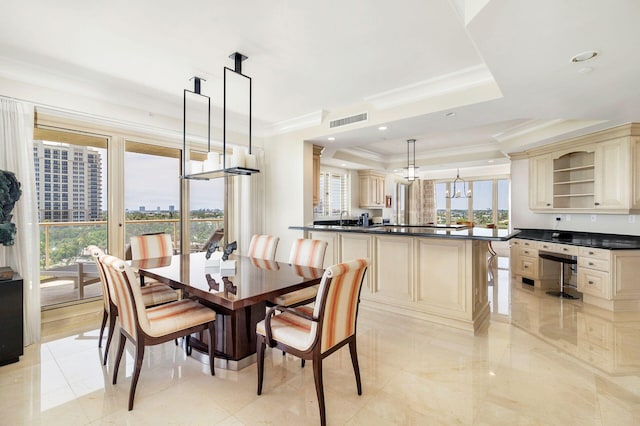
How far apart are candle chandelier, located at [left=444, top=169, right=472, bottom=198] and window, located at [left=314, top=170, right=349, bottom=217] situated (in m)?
3.37

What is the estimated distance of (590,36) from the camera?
1.97 meters

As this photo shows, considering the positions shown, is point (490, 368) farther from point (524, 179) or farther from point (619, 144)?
point (524, 179)

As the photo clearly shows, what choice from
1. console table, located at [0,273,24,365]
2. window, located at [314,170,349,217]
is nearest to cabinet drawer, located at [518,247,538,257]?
window, located at [314,170,349,217]

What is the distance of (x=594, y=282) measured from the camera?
4.13 m

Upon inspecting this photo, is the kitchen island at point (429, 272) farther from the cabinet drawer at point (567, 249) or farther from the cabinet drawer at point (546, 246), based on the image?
the cabinet drawer at point (546, 246)

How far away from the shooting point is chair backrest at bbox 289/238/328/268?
331 cm

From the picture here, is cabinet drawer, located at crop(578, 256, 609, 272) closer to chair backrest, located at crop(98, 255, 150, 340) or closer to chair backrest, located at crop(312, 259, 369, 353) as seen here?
chair backrest, located at crop(312, 259, 369, 353)

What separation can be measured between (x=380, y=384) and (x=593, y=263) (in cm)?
373

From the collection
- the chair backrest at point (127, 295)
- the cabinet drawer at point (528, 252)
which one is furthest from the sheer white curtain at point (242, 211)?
the cabinet drawer at point (528, 252)

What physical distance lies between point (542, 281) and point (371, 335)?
3.58 meters

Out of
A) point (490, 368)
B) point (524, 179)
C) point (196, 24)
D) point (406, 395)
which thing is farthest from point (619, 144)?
point (196, 24)

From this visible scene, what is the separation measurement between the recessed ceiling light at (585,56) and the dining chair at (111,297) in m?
3.73

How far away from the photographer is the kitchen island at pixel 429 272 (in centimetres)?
342

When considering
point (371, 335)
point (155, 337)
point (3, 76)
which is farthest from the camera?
point (371, 335)
